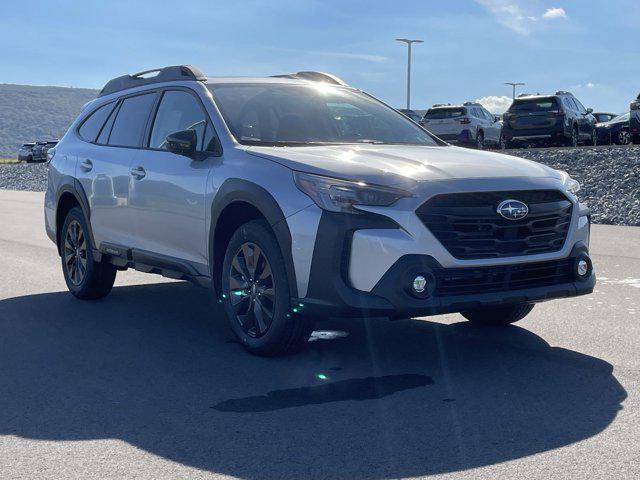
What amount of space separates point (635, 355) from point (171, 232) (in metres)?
3.13

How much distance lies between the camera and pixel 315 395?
511 cm

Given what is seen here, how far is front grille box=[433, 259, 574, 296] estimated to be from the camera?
17.6 feet

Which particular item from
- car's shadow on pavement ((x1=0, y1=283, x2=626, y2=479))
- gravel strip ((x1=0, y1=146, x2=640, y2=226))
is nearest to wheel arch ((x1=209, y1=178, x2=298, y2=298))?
car's shadow on pavement ((x1=0, y1=283, x2=626, y2=479))

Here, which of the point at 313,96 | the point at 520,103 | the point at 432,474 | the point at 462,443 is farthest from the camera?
the point at 520,103

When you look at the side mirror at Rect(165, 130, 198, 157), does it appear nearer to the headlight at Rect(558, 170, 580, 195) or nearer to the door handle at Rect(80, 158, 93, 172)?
the door handle at Rect(80, 158, 93, 172)

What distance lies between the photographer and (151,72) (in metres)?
8.02

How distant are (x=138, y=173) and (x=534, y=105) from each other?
23141mm

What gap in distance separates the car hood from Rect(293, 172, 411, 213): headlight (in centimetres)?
4

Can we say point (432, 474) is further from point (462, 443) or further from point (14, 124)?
point (14, 124)

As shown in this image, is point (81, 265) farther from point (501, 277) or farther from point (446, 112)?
point (446, 112)

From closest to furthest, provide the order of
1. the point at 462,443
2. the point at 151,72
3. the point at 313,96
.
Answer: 1. the point at 462,443
2. the point at 313,96
3. the point at 151,72

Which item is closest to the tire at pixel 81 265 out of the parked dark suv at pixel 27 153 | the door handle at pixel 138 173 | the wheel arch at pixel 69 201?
the wheel arch at pixel 69 201

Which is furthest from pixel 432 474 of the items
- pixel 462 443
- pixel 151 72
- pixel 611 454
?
pixel 151 72

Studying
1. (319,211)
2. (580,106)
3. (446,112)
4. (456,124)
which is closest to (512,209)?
(319,211)
